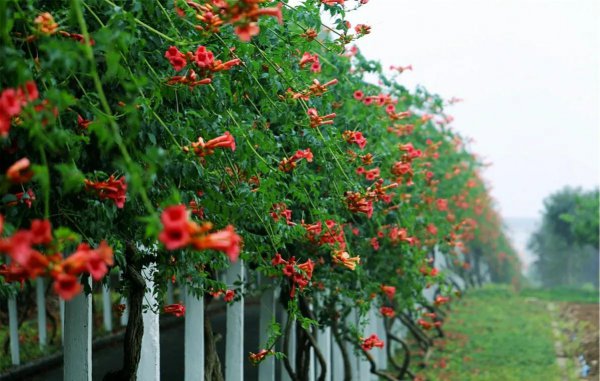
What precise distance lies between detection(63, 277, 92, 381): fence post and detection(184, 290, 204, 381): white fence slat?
1176mm

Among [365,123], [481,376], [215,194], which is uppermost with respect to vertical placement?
[365,123]

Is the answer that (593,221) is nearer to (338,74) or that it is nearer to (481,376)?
(481,376)

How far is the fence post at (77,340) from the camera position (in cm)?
530

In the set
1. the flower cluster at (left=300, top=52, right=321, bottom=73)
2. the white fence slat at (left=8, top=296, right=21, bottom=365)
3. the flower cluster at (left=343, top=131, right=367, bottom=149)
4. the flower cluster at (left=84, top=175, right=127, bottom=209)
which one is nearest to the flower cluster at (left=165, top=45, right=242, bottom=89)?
the flower cluster at (left=84, top=175, right=127, bottom=209)

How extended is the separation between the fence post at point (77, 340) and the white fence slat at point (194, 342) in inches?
46.3

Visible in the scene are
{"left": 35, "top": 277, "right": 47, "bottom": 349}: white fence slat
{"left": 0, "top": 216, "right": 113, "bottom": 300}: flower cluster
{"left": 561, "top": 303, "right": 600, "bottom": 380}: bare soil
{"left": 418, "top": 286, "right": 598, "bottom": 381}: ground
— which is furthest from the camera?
{"left": 561, "top": 303, "right": 600, "bottom": 380}: bare soil

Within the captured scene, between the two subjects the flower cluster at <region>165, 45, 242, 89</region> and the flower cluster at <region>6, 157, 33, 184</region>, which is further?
the flower cluster at <region>165, 45, 242, 89</region>

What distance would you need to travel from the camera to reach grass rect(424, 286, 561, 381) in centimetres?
1441

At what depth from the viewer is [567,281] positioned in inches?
2452

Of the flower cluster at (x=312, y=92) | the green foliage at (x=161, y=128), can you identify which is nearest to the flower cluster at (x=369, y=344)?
the green foliage at (x=161, y=128)

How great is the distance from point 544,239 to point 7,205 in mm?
60595

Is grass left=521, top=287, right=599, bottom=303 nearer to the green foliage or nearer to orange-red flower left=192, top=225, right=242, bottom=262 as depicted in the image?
the green foliage

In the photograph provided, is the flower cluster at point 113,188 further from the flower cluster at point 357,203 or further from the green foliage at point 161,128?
the flower cluster at point 357,203

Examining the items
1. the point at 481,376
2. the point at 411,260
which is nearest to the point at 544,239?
the point at 481,376
